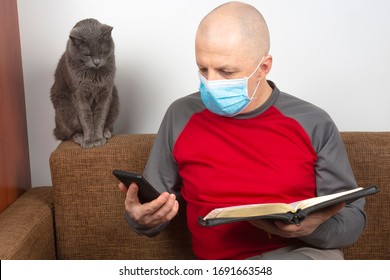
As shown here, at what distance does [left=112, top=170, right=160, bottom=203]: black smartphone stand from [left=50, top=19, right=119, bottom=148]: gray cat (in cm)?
52

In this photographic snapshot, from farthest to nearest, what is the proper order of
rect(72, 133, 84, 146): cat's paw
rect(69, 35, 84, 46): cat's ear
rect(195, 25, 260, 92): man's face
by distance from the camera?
rect(72, 133, 84, 146): cat's paw < rect(69, 35, 84, 46): cat's ear < rect(195, 25, 260, 92): man's face

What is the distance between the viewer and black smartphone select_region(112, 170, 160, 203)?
1.21 metres

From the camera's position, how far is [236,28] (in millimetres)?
1355

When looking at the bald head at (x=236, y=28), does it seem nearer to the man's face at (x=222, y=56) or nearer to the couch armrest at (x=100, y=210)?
the man's face at (x=222, y=56)

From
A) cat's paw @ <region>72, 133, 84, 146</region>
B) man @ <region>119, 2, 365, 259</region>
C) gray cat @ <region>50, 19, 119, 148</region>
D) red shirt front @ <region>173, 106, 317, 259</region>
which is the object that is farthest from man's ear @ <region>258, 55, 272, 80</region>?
cat's paw @ <region>72, 133, 84, 146</region>

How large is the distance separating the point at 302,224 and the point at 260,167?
0.26 meters

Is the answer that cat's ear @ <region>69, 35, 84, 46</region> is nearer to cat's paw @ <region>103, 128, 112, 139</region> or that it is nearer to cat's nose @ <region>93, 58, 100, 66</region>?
cat's nose @ <region>93, 58, 100, 66</region>

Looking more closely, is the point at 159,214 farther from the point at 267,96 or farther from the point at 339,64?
the point at 339,64

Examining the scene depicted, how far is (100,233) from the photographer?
5.78 feet

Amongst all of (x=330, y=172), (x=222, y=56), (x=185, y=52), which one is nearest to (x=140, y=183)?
(x=222, y=56)

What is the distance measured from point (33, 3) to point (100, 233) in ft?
2.89

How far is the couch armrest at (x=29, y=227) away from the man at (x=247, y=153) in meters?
0.30

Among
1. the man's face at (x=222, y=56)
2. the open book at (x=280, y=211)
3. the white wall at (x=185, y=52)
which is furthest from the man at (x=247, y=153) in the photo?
the white wall at (x=185, y=52)

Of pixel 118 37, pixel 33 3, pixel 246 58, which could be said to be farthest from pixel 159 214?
pixel 33 3
